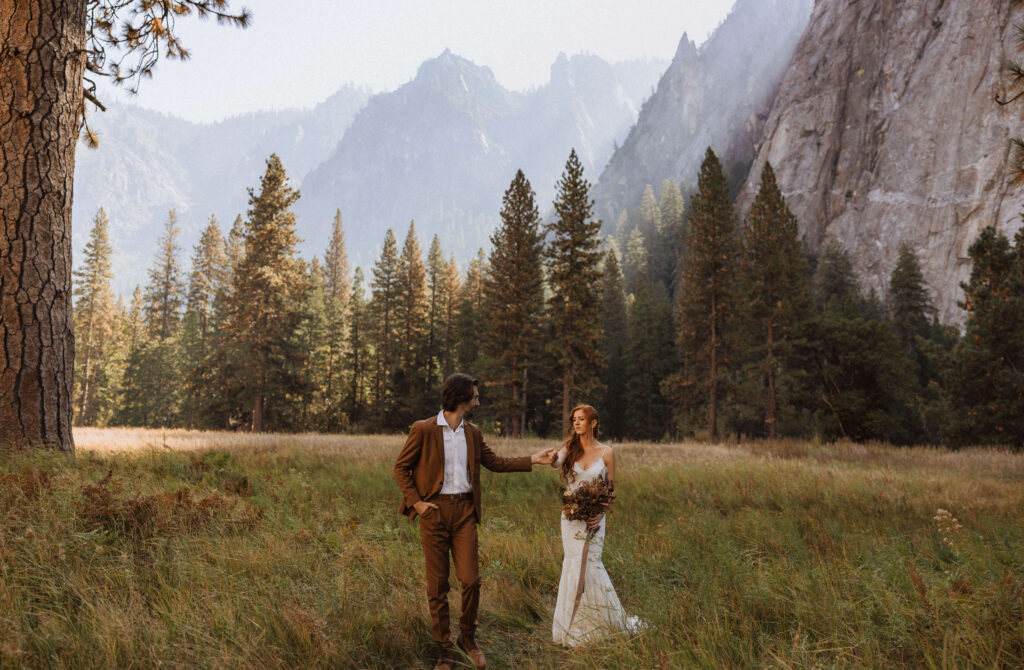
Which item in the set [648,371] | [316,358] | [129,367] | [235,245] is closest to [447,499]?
[316,358]

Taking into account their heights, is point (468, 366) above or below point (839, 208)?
below

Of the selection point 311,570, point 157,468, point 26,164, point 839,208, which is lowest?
point 311,570

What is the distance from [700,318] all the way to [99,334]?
2048 inches

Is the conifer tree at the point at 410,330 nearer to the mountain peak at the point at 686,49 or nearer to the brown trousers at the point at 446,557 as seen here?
the brown trousers at the point at 446,557

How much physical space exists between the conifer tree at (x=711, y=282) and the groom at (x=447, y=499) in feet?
105

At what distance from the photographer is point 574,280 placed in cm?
3148

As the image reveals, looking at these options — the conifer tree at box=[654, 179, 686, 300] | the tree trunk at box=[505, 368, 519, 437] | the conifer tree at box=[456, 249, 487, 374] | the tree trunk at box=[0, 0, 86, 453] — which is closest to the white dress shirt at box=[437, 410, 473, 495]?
the tree trunk at box=[0, 0, 86, 453]

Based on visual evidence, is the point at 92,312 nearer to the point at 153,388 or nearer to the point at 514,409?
the point at 153,388

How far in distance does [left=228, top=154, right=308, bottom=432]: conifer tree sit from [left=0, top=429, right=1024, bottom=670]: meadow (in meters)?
24.5

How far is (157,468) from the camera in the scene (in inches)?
348

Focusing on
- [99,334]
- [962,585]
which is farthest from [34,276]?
[99,334]

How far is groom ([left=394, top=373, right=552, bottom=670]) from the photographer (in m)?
3.85

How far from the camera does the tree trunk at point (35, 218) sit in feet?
22.0

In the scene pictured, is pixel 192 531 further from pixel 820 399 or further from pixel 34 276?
pixel 820 399
